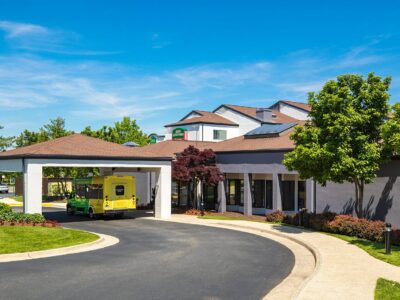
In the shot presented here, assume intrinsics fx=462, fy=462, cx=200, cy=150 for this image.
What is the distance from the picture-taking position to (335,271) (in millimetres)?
14531

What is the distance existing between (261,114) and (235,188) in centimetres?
2522

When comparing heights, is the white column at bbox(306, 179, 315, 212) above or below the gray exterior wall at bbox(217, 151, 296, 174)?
below

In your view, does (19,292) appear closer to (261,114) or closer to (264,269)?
(264,269)

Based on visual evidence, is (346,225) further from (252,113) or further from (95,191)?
(252,113)

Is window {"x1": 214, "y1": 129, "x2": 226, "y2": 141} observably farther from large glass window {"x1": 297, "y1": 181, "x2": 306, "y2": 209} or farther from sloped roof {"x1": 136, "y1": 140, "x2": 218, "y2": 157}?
large glass window {"x1": 297, "y1": 181, "x2": 306, "y2": 209}

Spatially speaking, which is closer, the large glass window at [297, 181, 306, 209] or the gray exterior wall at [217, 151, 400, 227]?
the gray exterior wall at [217, 151, 400, 227]

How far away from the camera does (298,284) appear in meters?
13.4

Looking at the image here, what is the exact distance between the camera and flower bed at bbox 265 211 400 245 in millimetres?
21141

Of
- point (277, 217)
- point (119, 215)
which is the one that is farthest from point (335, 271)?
point (119, 215)

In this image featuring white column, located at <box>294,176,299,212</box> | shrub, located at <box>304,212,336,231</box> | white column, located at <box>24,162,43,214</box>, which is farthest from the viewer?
white column, located at <box>294,176,299,212</box>

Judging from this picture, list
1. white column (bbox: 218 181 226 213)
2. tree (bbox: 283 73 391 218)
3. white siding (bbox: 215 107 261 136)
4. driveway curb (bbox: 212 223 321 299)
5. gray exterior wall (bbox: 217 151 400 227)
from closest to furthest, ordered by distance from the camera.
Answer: driveway curb (bbox: 212 223 321 299), tree (bbox: 283 73 391 218), gray exterior wall (bbox: 217 151 400 227), white column (bbox: 218 181 226 213), white siding (bbox: 215 107 261 136)

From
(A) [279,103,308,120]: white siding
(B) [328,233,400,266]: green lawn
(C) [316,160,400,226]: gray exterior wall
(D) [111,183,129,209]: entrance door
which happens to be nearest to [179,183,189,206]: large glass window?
(D) [111,183,129,209]: entrance door

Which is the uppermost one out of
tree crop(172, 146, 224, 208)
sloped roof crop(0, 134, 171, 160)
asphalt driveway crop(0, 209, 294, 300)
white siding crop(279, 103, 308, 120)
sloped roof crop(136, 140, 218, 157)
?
white siding crop(279, 103, 308, 120)

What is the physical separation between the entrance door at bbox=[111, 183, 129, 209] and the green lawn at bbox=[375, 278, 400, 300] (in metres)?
22.2
